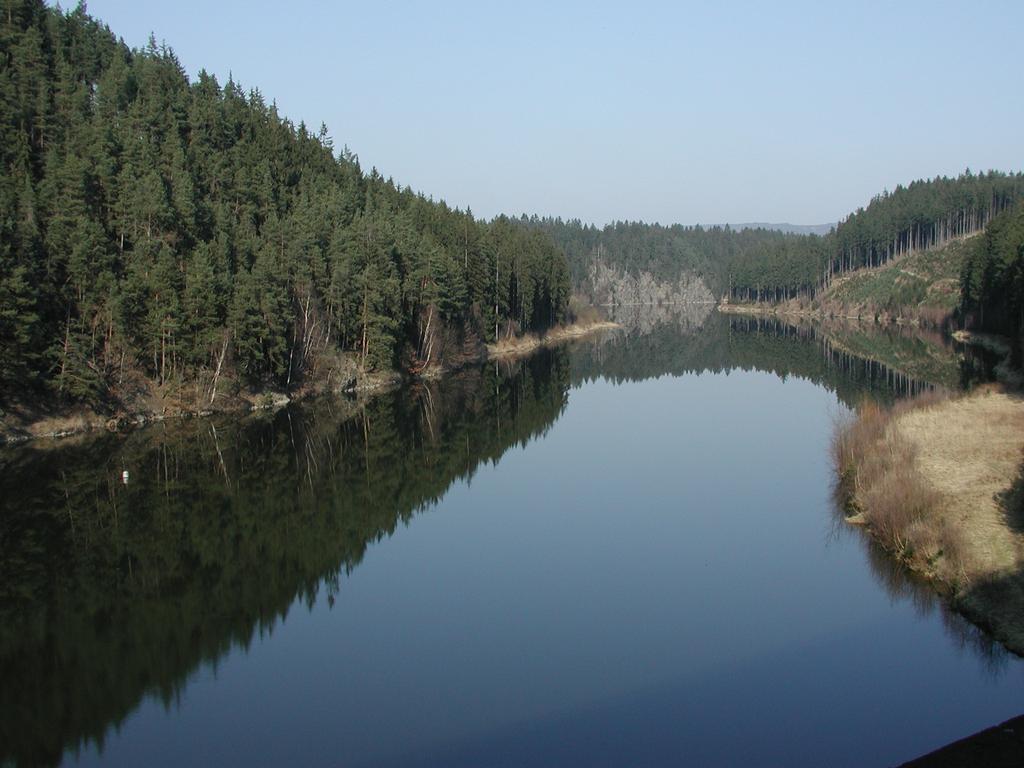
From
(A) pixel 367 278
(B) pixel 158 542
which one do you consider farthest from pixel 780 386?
(B) pixel 158 542

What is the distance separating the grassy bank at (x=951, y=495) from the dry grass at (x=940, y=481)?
1.1 inches

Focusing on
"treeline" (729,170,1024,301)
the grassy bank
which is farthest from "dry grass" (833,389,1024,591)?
"treeline" (729,170,1024,301)

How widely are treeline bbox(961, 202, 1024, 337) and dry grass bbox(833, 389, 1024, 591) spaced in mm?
24586

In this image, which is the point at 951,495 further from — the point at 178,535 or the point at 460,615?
the point at 178,535

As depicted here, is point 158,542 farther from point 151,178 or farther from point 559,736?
point 151,178

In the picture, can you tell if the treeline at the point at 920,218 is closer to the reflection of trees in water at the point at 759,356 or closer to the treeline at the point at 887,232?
the treeline at the point at 887,232

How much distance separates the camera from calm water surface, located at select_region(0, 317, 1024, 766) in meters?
15.5

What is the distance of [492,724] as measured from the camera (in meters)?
15.8

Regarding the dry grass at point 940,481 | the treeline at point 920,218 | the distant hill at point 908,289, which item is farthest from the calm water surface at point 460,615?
the treeline at point 920,218

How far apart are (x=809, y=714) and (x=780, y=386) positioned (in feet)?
165

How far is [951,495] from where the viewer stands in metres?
25.0

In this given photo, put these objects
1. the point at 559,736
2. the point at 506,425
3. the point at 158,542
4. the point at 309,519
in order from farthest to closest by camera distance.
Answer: the point at 506,425 < the point at 309,519 < the point at 158,542 < the point at 559,736

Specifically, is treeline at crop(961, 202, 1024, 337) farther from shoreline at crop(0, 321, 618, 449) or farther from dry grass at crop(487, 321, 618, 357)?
dry grass at crop(487, 321, 618, 357)

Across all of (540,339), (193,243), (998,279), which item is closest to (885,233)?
(540,339)
